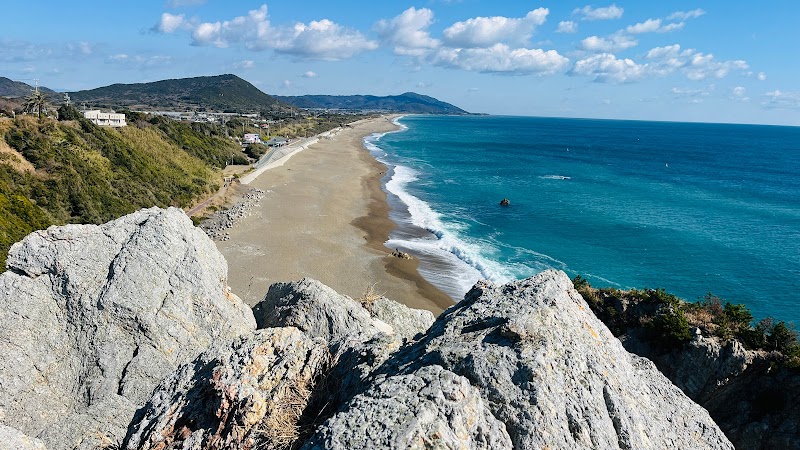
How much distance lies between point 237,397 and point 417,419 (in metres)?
2.82

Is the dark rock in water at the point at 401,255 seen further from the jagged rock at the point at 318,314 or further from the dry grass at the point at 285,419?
the dry grass at the point at 285,419

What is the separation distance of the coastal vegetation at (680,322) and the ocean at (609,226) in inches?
548

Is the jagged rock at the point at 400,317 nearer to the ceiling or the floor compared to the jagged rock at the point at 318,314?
nearer to the floor

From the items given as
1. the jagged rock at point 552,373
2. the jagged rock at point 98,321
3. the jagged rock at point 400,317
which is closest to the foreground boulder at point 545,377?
the jagged rock at point 552,373

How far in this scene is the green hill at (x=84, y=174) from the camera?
31645 mm

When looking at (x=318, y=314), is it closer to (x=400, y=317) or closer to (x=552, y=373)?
(x=400, y=317)

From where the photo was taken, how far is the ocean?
36156 millimetres

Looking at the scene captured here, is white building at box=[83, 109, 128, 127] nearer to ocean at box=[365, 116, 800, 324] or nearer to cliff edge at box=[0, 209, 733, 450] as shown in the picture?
ocean at box=[365, 116, 800, 324]

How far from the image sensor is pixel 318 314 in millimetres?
11570

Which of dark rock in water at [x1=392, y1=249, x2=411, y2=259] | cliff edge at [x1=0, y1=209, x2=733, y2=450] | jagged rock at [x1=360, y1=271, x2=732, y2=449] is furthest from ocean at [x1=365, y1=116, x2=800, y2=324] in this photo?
jagged rock at [x1=360, y1=271, x2=732, y2=449]

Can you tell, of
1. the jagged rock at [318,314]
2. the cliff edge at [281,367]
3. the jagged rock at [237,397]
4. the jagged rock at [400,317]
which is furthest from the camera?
the jagged rock at [400,317]

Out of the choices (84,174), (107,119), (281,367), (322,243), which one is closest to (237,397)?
(281,367)

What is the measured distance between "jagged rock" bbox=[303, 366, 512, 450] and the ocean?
26.9m

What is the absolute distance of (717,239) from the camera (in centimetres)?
4722
